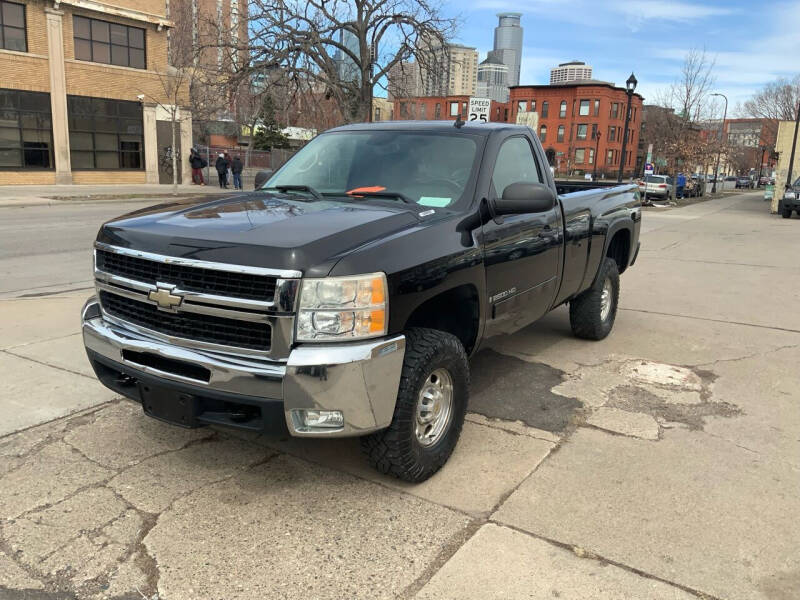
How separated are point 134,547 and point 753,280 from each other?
33.4 ft

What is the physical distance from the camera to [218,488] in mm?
3393

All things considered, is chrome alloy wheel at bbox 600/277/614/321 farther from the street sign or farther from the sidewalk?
the sidewalk

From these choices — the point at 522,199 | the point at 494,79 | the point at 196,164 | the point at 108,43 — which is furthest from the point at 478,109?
the point at 494,79

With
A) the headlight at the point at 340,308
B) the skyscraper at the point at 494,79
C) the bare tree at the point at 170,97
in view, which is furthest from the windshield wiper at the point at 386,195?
the skyscraper at the point at 494,79

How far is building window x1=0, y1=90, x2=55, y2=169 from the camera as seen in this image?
87.8ft

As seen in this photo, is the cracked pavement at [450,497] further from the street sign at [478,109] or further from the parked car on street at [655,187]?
the parked car on street at [655,187]

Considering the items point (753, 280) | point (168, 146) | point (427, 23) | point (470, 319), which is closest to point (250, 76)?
point (427, 23)

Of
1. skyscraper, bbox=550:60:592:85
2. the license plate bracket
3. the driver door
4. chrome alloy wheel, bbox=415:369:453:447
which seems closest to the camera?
the license plate bracket

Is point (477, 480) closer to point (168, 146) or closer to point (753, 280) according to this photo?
point (753, 280)

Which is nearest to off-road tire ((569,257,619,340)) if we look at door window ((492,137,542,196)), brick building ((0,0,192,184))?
door window ((492,137,542,196))

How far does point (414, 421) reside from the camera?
326 centimetres

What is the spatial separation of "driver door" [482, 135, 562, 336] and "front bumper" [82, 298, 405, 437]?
3.88 feet

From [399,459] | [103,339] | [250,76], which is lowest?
[399,459]

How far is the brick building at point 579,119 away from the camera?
268 feet
